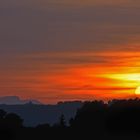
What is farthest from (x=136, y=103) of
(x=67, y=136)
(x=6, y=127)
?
(x=6, y=127)

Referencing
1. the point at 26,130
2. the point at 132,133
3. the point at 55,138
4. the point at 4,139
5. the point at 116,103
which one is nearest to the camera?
the point at 4,139

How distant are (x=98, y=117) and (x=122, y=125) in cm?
891

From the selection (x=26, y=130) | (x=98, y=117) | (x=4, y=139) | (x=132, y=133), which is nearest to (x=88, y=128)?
(x=98, y=117)

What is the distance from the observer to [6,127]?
68500 millimetres

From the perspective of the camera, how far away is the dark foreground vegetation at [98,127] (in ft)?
209

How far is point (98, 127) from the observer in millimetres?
69938

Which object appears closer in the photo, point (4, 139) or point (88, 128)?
point (4, 139)

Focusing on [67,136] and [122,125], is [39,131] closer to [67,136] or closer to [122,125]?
[67,136]

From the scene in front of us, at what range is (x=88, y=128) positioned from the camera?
73750 mm

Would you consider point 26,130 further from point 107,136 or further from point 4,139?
point 4,139

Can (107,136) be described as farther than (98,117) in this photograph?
No

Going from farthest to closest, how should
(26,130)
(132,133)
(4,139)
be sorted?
(26,130) < (132,133) < (4,139)

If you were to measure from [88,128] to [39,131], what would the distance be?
16.2ft

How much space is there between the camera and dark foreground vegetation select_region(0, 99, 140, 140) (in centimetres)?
6372
